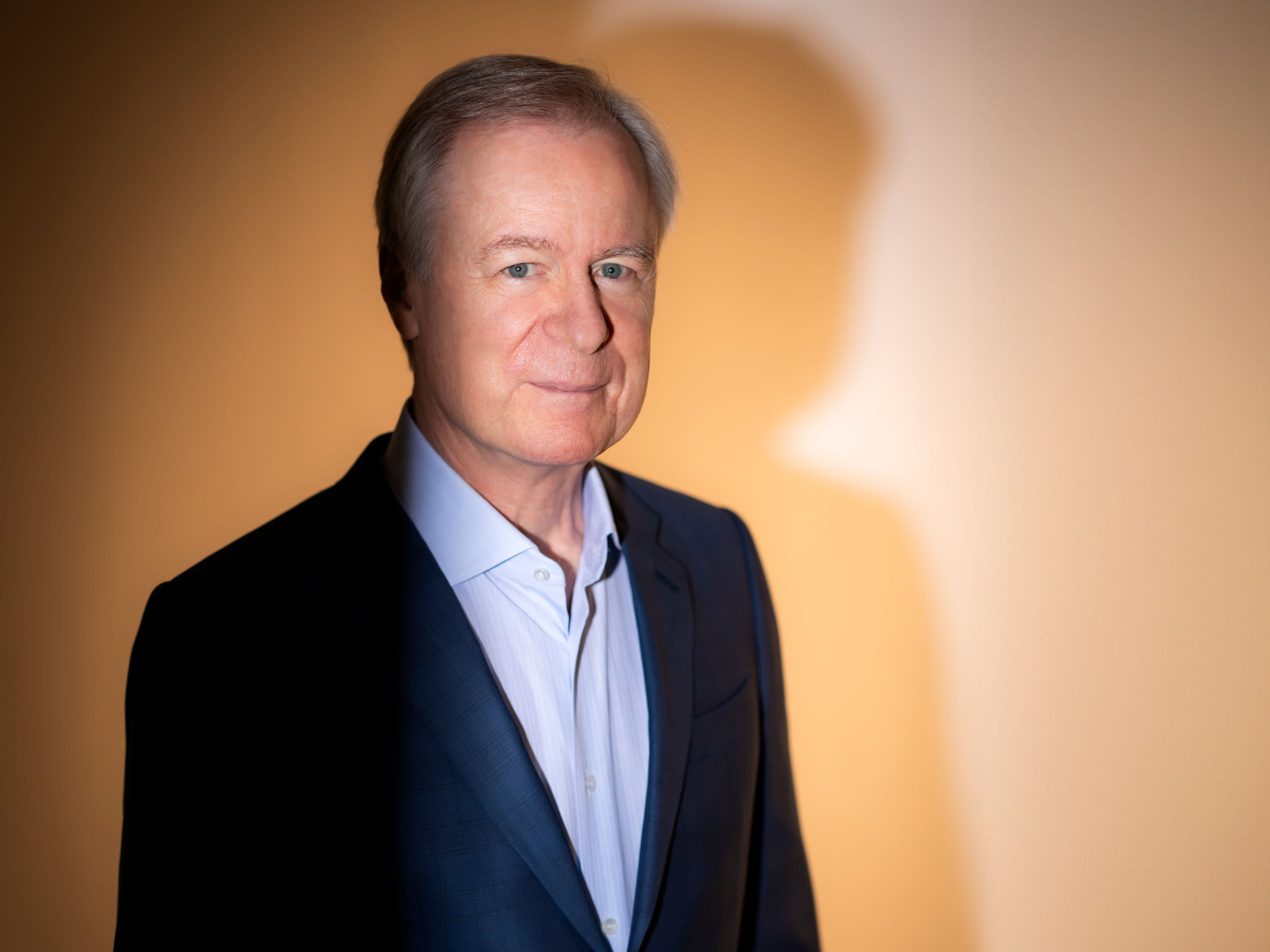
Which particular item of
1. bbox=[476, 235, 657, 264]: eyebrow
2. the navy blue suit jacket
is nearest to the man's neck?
the navy blue suit jacket

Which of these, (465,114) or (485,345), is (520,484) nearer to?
(485,345)

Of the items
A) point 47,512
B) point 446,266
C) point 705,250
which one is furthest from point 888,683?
point 47,512

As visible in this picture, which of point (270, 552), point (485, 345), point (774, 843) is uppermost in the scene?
point (485, 345)

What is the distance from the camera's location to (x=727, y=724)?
3.99 ft

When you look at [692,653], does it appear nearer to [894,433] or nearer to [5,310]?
[894,433]

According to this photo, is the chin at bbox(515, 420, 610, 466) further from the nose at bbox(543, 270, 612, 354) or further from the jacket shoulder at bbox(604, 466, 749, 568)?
the jacket shoulder at bbox(604, 466, 749, 568)

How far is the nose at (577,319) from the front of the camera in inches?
38.8

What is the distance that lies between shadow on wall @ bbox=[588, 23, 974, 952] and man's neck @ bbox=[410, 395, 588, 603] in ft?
1.38

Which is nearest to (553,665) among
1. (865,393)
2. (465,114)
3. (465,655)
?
(465,655)

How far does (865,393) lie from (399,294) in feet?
2.72

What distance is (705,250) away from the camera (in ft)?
5.00

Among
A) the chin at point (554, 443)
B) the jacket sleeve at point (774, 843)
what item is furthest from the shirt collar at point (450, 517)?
the jacket sleeve at point (774, 843)

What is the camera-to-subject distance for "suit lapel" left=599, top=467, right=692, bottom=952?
1.05 meters

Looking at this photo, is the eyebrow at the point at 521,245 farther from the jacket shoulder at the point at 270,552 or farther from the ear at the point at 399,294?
the jacket shoulder at the point at 270,552
